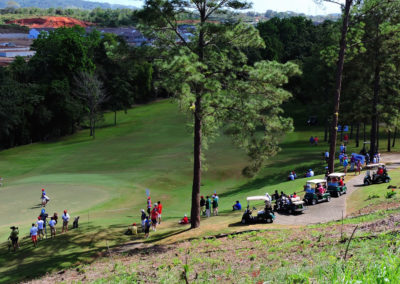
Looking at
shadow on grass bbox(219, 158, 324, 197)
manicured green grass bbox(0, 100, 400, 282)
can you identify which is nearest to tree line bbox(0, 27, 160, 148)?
manicured green grass bbox(0, 100, 400, 282)

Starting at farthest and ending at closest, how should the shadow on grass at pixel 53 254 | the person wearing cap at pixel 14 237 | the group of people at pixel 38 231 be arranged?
the group of people at pixel 38 231, the person wearing cap at pixel 14 237, the shadow on grass at pixel 53 254

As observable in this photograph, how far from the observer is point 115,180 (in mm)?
41969

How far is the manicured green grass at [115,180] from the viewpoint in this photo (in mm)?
23944

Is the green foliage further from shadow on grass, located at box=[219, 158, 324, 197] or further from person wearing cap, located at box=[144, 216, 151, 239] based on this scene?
shadow on grass, located at box=[219, 158, 324, 197]

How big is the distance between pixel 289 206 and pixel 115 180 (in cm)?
2153

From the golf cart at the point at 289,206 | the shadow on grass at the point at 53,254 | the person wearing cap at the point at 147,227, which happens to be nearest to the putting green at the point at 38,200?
the shadow on grass at the point at 53,254

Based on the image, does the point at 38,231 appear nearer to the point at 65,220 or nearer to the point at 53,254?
the point at 65,220

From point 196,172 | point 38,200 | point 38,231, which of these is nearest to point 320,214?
point 196,172

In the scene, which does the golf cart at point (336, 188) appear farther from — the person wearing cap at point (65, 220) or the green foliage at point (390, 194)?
the person wearing cap at point (65, 220)

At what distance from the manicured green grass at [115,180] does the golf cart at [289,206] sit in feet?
9.89

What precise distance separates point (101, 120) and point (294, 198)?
5696 cm

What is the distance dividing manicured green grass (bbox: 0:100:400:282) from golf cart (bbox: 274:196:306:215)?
3.01 meters

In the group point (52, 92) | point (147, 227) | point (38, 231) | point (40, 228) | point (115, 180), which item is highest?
point (52, 92)

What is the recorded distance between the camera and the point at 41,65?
254 ft
